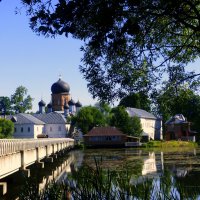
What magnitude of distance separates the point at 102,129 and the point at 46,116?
3427 centimetres

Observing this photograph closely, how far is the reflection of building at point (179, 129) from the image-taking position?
111 m

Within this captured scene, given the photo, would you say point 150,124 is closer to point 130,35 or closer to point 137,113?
point 137,113

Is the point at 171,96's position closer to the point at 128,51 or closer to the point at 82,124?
the point at 128,51

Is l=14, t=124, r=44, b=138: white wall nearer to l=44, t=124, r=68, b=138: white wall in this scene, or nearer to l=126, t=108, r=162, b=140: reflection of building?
l=44, t=124, r=68, b=138: white wall

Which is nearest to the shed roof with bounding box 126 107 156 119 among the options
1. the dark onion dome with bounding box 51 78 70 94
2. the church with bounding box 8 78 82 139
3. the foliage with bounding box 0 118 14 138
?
the church with bounding box 8 78 82 139

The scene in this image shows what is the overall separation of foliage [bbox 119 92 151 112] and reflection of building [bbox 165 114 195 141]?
96672 mm

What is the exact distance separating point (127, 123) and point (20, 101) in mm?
48194

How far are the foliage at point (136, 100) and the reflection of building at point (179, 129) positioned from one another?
317 ft

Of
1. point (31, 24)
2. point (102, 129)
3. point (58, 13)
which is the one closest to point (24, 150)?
point (31, 24)

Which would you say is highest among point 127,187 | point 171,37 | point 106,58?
point 171,37

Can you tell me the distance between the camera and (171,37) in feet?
51.4

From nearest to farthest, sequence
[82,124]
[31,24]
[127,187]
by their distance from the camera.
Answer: [127,187] < [31,24] < [82,124]

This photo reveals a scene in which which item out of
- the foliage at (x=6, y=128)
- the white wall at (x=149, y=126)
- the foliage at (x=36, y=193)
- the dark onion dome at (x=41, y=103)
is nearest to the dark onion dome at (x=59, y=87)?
the dark onion dome at (x=41, y=103)

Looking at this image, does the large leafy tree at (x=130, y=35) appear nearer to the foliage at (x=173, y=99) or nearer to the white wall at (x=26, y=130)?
the foliage at (x=173, y=99)
